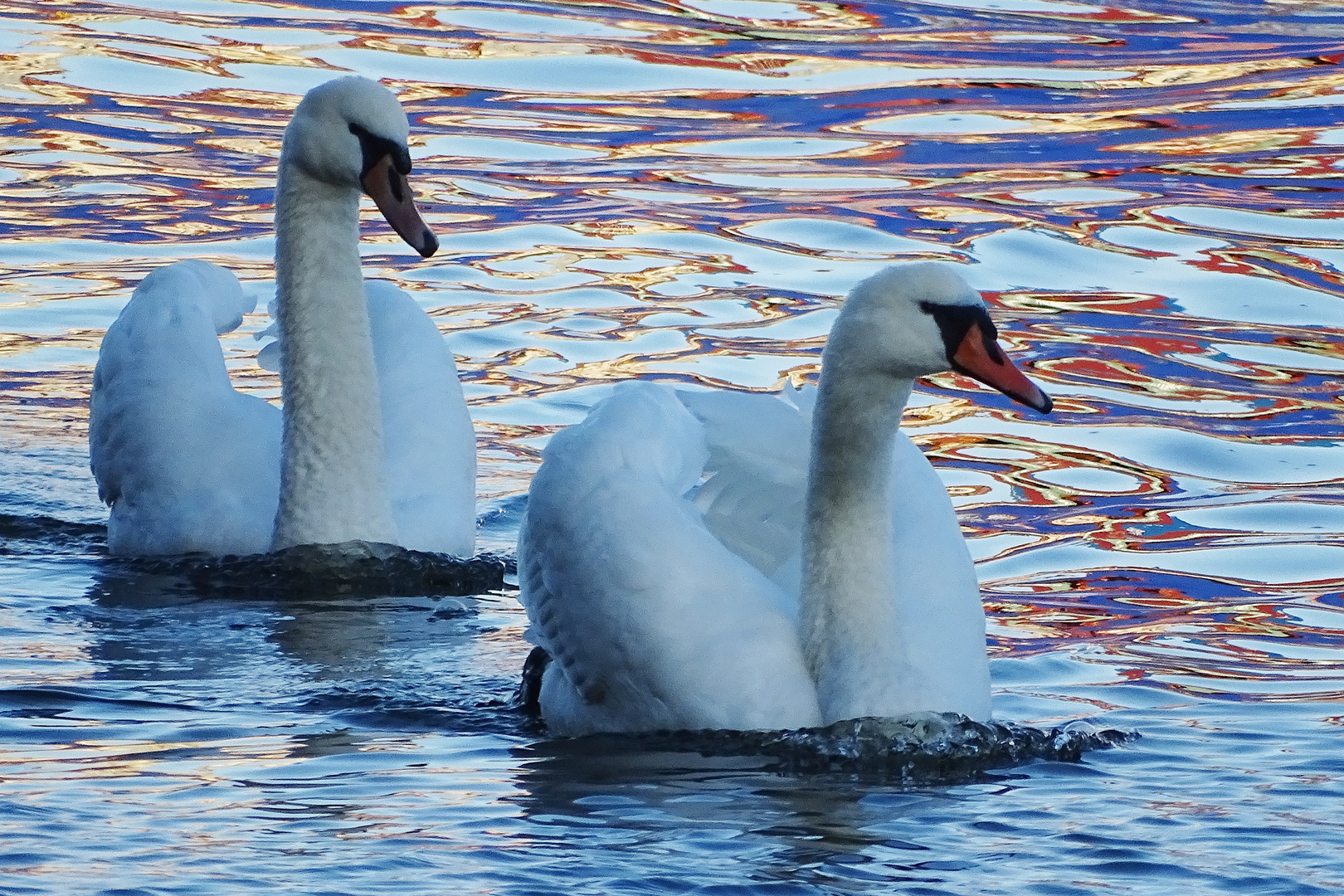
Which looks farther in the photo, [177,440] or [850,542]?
[177,440]

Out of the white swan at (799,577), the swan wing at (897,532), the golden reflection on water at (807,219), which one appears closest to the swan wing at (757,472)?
the swan wing at (897,532)

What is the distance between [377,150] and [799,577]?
2095 mm

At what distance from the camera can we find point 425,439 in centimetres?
840

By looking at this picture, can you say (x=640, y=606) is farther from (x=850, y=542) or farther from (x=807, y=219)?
(x=807, y=219)

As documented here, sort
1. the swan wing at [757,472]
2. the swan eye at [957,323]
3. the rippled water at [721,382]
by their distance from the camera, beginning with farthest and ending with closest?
A: the swan wing at [757,472] → the swan eye at [957,323] → the rippled water at [721,382]

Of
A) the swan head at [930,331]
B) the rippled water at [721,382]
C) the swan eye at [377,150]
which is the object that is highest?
the swan eye at [377,150]

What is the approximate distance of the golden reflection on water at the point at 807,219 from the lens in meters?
9.48

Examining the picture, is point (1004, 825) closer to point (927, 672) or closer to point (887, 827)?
point (887, 827)

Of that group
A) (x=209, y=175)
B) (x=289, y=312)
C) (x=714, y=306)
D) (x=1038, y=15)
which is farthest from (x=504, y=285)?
(x=1038, y=15)

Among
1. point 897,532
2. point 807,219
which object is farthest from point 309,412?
point 807,219

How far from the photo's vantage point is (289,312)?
8234mm

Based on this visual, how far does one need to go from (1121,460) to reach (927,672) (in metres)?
3.82

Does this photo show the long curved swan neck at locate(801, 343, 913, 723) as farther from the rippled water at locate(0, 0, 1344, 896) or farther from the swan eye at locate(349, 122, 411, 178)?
the swan eye at locate(349, 122, 411, 178)

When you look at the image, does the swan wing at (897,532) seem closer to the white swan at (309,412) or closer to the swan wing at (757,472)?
the swan wing at (757,472)
